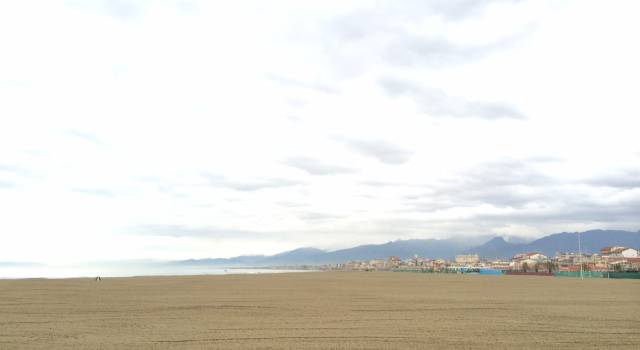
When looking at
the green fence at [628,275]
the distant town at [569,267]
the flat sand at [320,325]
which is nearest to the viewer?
the flat sand at [320,325]

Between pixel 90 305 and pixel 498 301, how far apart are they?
590 inches

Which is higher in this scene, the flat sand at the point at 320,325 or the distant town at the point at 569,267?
the flat sand at the point at 320,325

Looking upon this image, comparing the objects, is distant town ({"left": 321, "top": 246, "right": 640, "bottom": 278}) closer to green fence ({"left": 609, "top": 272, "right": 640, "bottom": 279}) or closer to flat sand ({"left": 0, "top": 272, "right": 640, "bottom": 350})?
green fence ({"left": 609, "top": 272, "right": 640, "bottom": 279})

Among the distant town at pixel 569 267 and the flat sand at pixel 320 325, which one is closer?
the flat sand at pixel 320 325

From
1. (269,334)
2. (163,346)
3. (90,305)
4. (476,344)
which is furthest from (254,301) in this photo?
(476,344)

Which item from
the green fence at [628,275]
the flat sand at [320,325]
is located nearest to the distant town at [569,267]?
the green fence at [628,275]

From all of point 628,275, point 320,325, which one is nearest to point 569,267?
point 628,275

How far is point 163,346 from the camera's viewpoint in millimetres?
9555

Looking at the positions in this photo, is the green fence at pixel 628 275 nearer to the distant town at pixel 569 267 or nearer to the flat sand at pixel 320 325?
the distant town at pixel 569 267

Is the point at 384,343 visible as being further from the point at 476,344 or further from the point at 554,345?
the point at 554,345

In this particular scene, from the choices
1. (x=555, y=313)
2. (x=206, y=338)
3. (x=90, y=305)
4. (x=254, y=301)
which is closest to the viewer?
(x=206, y=338)

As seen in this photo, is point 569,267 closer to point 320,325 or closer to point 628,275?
point 628,275

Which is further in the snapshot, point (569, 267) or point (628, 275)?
point (569, 267)

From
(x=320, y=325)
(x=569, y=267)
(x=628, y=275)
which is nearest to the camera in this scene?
→ (x=320, y=325)
